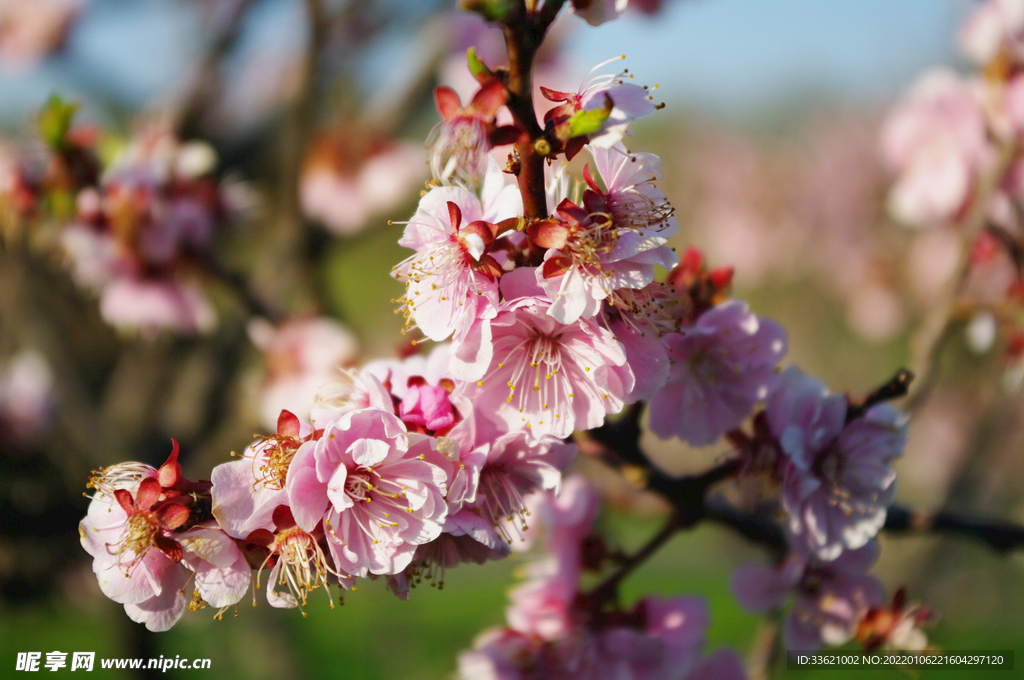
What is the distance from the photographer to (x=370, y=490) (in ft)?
2.78

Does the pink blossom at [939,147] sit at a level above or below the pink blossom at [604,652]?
above

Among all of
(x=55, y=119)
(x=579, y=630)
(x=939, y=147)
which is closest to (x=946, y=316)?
(x=939, y=147)

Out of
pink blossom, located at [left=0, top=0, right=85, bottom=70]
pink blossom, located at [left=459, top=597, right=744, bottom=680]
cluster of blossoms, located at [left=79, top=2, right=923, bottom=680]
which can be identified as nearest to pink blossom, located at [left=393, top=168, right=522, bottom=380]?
cluster of blossoms, located at [left=79, top=2, right=923, bottom=680]

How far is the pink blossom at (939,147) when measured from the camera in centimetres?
205

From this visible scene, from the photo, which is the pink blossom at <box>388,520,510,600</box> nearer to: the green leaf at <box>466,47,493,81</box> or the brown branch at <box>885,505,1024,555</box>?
the green leaf at <box>466,47,493,81</box>

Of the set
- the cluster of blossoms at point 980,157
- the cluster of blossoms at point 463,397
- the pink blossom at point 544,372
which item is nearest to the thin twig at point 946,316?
the cluster of blossoms at point 980,157

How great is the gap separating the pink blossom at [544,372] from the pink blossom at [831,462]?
0.34m

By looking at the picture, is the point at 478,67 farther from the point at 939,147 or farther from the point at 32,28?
the point at 32,28

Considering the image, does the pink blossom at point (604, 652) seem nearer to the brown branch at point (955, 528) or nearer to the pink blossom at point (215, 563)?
the brown branch at point (955, 528)

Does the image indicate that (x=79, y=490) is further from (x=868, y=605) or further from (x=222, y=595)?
(x=868, y=605)

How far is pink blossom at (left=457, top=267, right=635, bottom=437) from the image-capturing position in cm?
80

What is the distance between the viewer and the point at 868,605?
1.28m

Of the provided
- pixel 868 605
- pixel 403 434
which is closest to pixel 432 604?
pixel 868 605

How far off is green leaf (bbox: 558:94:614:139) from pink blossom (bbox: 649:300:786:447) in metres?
0.42
